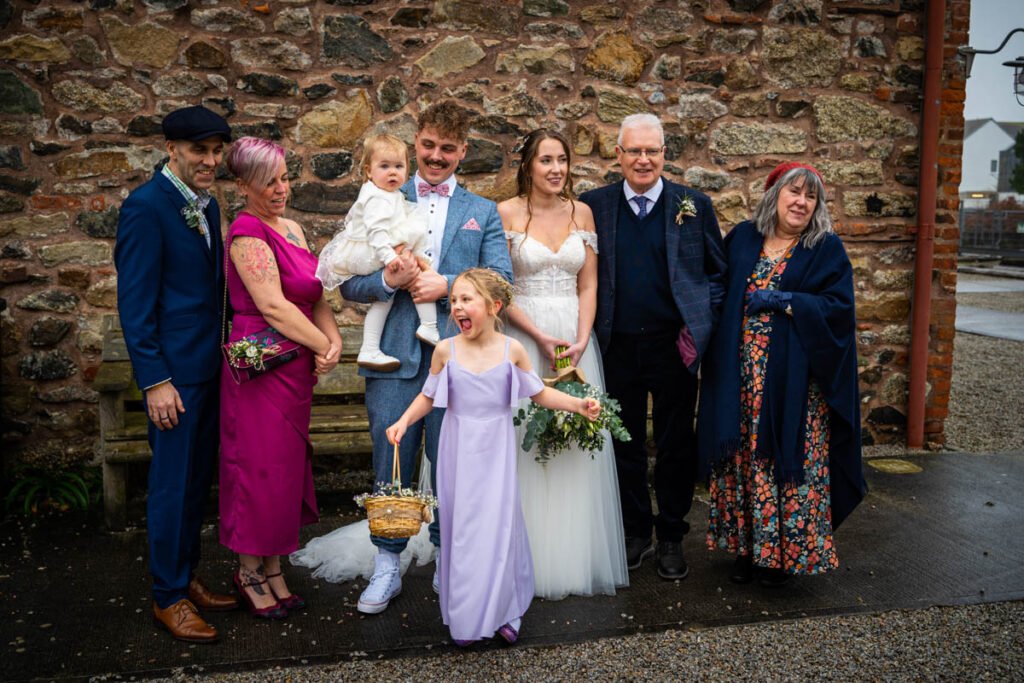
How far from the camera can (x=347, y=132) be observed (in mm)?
5418

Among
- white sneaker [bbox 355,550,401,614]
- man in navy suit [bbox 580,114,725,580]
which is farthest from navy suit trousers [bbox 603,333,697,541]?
white sneaker [bbox 355,550,401,614]

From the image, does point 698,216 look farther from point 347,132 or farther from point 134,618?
point 134,618

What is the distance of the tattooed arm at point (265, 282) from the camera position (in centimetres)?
338

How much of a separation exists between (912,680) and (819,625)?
1.65 feet

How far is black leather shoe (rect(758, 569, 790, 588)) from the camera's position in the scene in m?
4.00

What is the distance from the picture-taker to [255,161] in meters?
3.36

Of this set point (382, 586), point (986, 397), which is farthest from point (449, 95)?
point (986, 397)

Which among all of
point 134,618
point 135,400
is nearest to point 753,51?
point 135,400

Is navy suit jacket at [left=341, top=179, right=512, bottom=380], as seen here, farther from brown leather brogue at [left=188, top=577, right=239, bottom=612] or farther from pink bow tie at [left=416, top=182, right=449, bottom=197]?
brown leather brogue at [left=188, top=577, right=239, bottom=612]

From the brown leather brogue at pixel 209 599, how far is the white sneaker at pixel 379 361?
3.99 ft

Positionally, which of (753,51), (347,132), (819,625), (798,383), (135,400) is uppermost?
(753,51)

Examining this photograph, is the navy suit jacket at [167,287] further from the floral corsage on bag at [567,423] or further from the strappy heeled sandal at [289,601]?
the floral corsage on bag at [567,423]

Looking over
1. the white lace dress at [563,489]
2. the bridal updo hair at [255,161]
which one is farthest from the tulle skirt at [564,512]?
the bridal updo hair at [255,161]

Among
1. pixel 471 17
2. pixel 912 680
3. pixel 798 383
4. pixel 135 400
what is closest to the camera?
pixel 912 680
